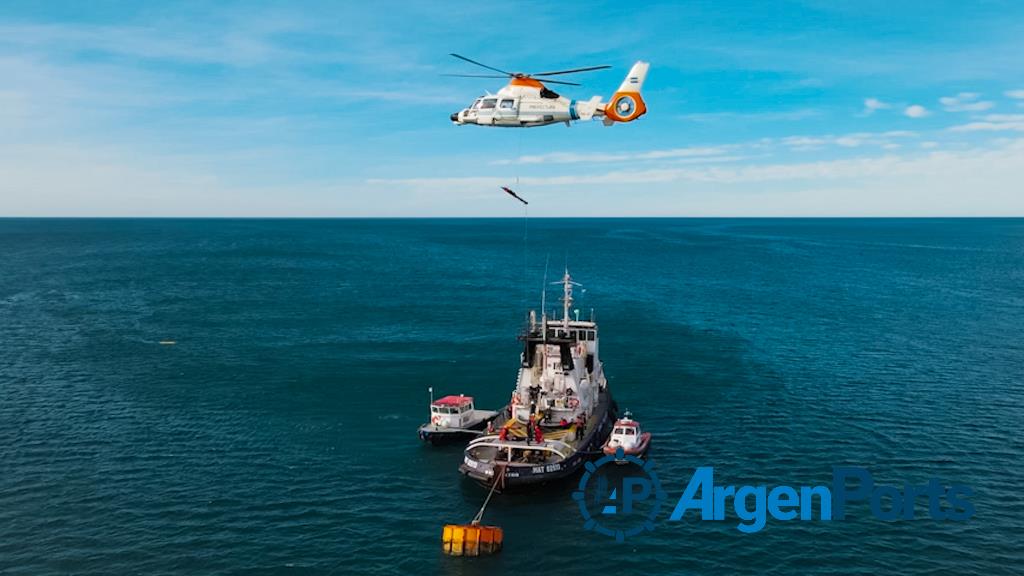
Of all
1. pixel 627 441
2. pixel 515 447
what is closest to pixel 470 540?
pixel 515 447

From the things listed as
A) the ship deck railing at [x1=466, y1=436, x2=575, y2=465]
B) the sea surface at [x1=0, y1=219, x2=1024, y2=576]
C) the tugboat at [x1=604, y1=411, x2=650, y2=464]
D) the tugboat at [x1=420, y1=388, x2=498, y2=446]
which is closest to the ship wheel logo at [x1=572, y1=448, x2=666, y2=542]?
the tugboat at [x1=604, y1=411, x2=650, y2=464]

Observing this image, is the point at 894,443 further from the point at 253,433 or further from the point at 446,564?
the point at 253,433

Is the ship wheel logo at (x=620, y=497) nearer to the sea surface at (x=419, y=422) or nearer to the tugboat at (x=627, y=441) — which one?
the tugboat at (x=627, y=441)

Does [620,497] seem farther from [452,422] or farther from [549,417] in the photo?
[452,422]

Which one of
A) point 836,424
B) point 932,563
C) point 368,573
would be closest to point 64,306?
point 368,573

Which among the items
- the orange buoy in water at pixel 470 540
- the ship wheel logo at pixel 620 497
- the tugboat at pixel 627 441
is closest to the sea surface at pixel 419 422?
the orange buoy in water at pixel 470 540

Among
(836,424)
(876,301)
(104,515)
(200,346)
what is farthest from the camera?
(876,301)

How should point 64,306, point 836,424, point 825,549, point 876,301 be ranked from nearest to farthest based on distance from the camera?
1. point 825,549
2. point 836,424
3. point 64,306
4. point 876,301
